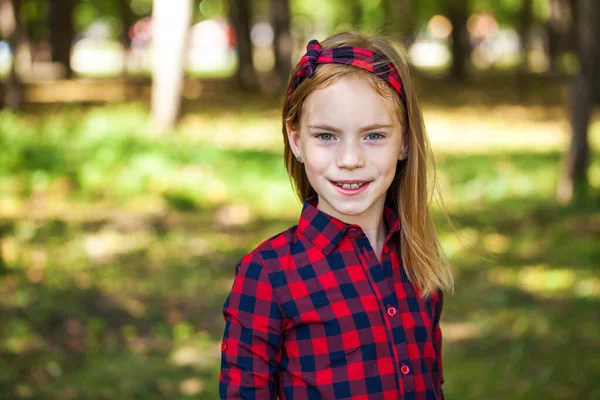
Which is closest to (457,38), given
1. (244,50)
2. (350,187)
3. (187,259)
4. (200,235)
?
(244,50)

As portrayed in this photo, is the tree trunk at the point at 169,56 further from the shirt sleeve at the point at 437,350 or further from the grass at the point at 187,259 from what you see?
the shirt sleeve at the point at 437,350

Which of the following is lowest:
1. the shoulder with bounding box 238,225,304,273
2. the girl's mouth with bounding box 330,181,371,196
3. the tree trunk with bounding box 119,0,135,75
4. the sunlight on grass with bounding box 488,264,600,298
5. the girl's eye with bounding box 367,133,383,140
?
the sunlight on grass with bounding box 488,264,600,298

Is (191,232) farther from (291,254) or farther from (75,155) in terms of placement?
(291,254)

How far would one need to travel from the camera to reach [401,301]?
212 cm

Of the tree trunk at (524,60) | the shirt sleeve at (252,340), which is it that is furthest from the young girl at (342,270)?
the tree trunk at (524,60)

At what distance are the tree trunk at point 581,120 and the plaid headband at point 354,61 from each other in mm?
6933

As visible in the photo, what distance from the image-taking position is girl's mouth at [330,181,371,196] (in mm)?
2088

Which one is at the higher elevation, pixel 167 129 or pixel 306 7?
pixel 306 7

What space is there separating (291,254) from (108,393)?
2909 mm

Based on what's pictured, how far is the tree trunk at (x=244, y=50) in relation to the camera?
2273 cm

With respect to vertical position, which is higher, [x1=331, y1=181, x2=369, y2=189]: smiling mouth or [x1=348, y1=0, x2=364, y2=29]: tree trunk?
[x1=348, y1=0, x2=364, y2=29]: tree trunk

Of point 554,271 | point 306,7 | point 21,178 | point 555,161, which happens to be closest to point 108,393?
point 554,271

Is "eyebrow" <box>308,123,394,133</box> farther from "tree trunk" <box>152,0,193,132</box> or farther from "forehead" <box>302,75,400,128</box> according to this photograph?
"tree trunk" <box>152,0,193,132</box>

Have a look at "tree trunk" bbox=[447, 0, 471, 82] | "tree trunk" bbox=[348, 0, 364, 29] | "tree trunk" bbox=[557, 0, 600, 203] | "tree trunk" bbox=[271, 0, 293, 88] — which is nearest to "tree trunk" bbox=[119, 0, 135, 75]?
"tree trunk" bbox=[348, 0, 364, 29]
